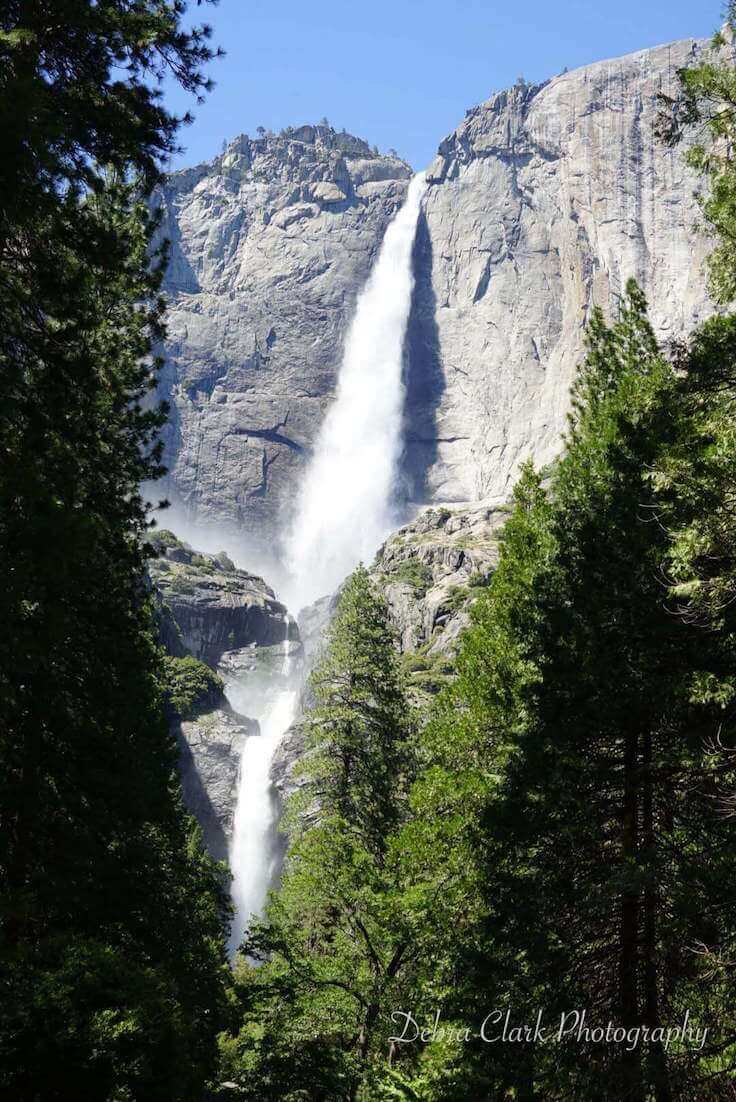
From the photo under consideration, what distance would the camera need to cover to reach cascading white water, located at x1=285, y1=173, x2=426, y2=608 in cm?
13462

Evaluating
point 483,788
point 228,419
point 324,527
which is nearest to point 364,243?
point 228,419

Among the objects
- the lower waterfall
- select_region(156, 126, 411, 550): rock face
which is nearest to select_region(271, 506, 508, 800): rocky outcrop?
the lower waterfall

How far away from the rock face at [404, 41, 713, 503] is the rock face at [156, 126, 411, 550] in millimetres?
16948

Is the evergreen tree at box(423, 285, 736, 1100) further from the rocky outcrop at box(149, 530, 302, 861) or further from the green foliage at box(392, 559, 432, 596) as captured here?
the green foliage at box(392, 559, 432, 596)

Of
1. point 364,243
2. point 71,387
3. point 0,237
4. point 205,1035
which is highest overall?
point 364,243

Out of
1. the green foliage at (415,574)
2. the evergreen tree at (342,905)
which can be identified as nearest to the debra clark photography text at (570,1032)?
the evergreen tree at (342,905)

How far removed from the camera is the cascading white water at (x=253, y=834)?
57.3 meters

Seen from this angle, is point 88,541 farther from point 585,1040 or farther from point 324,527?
point 324,527

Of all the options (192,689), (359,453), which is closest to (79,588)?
(192,689)

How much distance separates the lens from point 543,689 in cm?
1124

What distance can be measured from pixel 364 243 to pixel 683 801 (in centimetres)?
16225

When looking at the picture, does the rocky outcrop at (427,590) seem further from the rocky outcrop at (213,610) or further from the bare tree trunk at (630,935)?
the bare tree trunk at (630,935)

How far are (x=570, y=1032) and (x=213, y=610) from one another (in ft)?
300

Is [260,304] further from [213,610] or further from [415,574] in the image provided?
[415,574]
